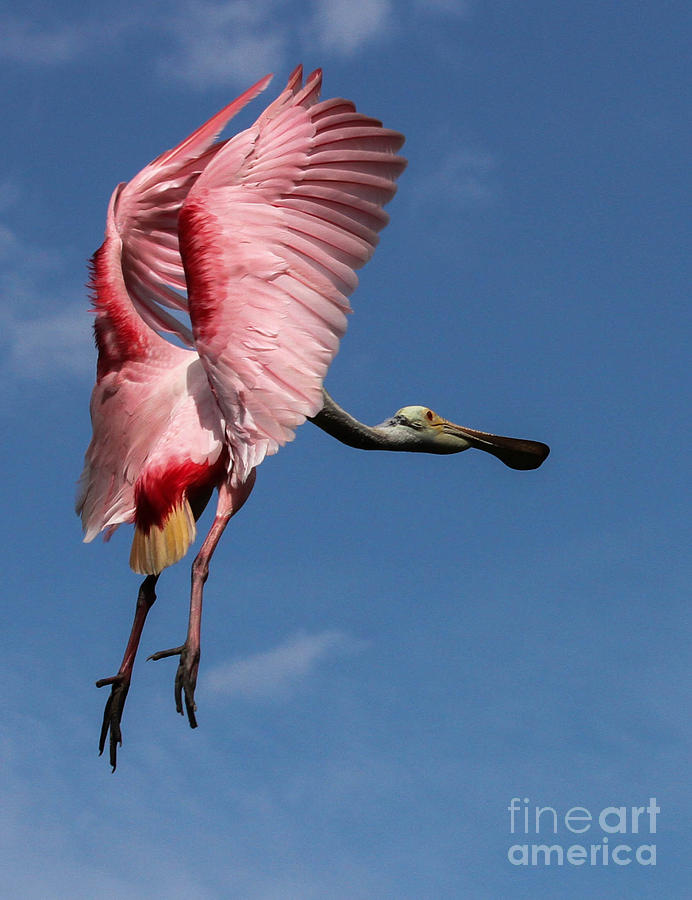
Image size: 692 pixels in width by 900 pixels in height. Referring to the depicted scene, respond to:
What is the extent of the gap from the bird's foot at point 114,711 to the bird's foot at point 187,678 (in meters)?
0.64

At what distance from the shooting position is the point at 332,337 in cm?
893

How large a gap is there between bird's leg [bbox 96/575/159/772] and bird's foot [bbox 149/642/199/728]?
646 mm

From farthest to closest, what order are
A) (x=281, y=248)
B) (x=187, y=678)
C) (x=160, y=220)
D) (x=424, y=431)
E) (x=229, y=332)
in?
(x=424, y=431) < (x=160, y=220) < (x=281, y=248) < (x=229, y=332) < (x=187, y=678)

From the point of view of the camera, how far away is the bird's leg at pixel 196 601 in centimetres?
822

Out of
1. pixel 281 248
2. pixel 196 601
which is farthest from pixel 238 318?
pixel 196 601

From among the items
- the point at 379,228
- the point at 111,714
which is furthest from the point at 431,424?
the point at 111,714

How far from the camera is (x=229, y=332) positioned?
8.82 meters

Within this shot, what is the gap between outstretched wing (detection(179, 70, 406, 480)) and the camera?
875 cm

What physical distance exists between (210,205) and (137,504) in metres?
1.73

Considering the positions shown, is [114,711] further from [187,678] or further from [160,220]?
[160,220]

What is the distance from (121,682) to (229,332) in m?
2.00

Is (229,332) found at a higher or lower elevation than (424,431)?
lower

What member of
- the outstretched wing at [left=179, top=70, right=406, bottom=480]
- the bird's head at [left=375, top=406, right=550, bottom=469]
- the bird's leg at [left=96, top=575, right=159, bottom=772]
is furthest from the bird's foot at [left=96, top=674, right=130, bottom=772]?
the bird's head at [left=375, top=406, right=550, bottom=469]

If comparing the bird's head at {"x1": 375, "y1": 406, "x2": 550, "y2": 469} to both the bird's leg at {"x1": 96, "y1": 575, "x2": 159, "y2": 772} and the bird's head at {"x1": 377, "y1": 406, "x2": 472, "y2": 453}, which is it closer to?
the bird's head at {"x1": 377, "y1": 406, "x2": 472, "y2": 453}
